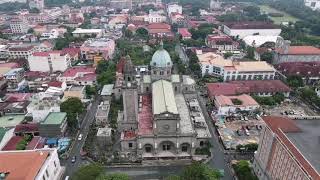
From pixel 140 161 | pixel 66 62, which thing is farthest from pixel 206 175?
pixel 66 62

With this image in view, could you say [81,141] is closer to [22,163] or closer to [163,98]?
[22,163]

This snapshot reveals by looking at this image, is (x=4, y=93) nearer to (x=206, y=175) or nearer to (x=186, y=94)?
(x=186, y=94)

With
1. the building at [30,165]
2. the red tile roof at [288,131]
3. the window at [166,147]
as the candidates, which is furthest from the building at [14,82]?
the red tile roof at [288,131]

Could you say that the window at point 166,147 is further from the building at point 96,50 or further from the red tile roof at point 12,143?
the building at point 96,50

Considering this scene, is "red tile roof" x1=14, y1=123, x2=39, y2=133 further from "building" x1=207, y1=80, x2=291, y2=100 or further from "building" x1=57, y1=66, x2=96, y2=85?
"building" x1=207, y1=80, x2=291, y2=100

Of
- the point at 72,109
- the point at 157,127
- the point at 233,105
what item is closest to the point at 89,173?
the point at 157,127

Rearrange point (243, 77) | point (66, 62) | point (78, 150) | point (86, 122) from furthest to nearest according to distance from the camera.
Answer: point (66, 62) → point (243, 77) → point (86, 122) → point (78, 150)

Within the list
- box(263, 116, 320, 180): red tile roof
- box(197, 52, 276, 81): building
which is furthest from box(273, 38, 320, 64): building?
box(263, 116, 320, 180): red tile roof
